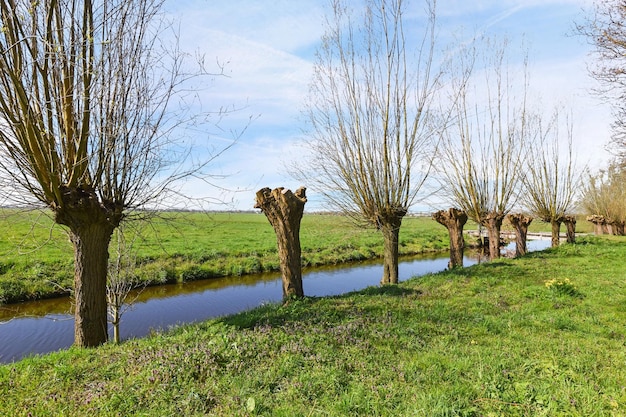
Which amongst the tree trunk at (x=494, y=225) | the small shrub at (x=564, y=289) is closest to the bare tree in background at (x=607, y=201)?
the tree trunk at (x=494, y=225)

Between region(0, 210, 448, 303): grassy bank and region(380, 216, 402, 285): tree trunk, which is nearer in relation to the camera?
region(0, 210, 448, 303): grassy bank

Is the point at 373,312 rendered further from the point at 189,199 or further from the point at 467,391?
the point at 189,199

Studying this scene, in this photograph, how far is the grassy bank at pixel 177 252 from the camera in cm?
735

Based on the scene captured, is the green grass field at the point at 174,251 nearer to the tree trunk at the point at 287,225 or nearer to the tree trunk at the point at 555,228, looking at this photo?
the tree trunk at the point at 287,225

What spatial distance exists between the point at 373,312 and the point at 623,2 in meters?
8.29

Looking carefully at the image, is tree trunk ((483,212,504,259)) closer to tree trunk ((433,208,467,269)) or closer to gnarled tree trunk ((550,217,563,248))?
tree trunk ((433,208,467,269))

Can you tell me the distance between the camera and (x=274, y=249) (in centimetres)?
2825

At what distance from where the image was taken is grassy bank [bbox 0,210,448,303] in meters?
7.35

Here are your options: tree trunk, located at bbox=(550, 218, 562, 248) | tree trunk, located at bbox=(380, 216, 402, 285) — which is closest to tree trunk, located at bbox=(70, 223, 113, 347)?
tree trunk, located at bbox=(380, 216, 402, 285)

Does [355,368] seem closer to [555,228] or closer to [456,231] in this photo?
[456,231]

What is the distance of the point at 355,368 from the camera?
443 cm

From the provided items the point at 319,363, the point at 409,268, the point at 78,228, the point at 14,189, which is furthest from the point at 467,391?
the point at 409,268

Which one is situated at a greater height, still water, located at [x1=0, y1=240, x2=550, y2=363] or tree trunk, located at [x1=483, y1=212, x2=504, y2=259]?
tree trunk, located at [x1=483, y1=212, x2=504, y2=259]

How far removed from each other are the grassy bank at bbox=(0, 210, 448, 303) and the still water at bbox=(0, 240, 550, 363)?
1076 mm
